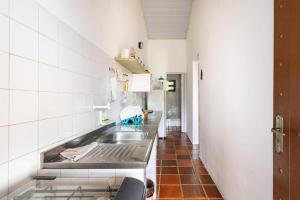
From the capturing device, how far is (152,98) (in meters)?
5.88

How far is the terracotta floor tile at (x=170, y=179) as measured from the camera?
2.87 meters

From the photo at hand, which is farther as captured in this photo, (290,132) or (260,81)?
(260,81)

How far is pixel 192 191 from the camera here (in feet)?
8.55

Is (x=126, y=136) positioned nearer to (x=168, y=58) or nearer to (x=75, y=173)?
(x=75, y=173)

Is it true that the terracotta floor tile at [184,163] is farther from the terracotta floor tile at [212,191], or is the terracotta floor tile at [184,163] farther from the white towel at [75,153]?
the white towel at [75,153]

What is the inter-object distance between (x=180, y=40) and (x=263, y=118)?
16.8 feet

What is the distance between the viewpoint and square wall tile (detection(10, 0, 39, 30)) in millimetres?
905

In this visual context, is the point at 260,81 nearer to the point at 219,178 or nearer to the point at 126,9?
the point at 219,178

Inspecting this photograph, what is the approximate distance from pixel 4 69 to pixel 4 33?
0.14 meters

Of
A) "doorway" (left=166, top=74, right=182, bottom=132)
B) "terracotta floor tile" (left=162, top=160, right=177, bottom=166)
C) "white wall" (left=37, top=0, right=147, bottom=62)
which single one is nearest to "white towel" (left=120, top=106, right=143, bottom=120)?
"white wall" (left=37, top=0, right=147, bottom=62)

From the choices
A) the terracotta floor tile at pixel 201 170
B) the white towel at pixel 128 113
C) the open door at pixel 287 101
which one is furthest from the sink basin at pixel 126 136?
the terracotta floor tile at pixel 201 170

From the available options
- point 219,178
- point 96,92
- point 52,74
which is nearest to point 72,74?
point 52,74

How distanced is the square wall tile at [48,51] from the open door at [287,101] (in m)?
1.22

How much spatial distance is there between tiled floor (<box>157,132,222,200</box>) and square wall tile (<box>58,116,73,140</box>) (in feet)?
4.85
